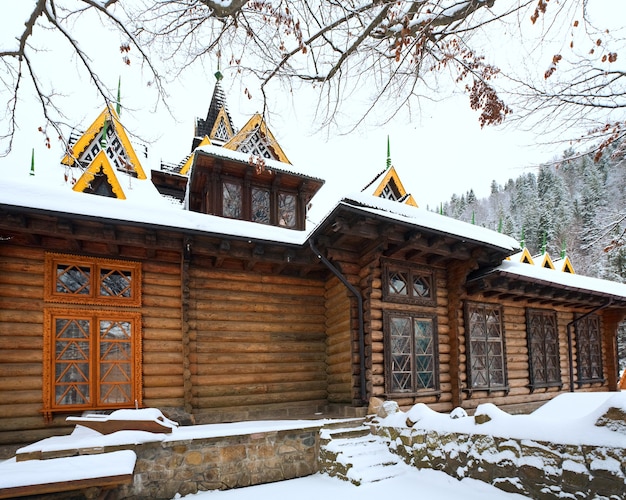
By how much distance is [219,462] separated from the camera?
20.0ft

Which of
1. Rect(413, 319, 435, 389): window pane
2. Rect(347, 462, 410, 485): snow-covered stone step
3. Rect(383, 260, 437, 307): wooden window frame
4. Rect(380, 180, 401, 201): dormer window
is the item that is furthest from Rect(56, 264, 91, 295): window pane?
Rect(380, 180, 401, 201): dormer window

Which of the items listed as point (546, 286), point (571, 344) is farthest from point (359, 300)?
point (571, 344)

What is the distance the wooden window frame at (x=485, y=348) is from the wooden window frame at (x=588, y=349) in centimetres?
387

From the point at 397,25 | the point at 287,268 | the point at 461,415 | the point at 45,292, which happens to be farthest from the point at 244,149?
the point at 461,415

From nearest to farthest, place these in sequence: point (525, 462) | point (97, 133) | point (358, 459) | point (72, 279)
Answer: point (525, 462)
point (358, 459)
point (72, 279)
point (97, 133)

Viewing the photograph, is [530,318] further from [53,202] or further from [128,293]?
[53,202]

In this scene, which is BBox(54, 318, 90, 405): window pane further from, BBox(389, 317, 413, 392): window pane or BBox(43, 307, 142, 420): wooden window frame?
BBox(389, 317, 413, 392): window pane

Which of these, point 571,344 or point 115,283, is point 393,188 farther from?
point 115,283

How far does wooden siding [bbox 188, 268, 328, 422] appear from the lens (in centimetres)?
830

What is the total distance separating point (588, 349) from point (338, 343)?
960 centimetres

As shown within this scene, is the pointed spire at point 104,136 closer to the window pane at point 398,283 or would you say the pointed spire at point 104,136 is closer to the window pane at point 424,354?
the window pane at point 398,283

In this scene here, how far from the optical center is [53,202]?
663 cm

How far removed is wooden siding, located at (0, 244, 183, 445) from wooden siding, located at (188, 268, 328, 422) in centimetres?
50

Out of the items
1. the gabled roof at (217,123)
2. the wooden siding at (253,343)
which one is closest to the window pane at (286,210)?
the wooden siding at (253,343)
